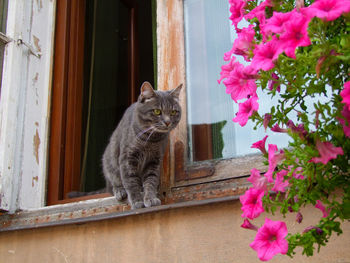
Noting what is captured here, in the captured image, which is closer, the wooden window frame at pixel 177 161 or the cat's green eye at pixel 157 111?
the wooden window frame at pixel 177 161

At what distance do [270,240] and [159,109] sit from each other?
1311mm

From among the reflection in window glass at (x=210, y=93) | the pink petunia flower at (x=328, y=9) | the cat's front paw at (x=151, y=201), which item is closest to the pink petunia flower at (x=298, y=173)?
the pink petunia flower at (x=328, y=9)

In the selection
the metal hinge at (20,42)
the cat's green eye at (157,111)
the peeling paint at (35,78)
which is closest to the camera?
the cat's green eye at (157,111)

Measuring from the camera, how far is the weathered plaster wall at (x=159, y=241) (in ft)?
4.97

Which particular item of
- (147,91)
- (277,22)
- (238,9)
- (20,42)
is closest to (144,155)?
(147,91)

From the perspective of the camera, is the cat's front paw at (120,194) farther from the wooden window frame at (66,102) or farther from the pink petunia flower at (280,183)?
the pink petunia flower at (280,183)

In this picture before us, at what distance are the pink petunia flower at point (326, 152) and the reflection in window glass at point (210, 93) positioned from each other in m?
0.93

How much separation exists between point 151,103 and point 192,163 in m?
0.45

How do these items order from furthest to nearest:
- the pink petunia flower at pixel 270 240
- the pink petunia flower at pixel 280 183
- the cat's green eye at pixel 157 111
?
the cat's green eye at pixel 157 111
the pink petunia flower at pixel 280 183
the pink petunia flower at pixel 270 240

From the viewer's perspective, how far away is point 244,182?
5.60ft

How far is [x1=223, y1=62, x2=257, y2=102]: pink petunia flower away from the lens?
1.03 meters

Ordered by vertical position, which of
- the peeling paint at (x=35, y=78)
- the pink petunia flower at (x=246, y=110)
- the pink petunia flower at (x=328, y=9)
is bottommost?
the pink petunia flower at (x=246, y=110)

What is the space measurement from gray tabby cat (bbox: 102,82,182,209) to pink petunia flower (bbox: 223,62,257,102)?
0.94m

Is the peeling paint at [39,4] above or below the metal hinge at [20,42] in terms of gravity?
above
